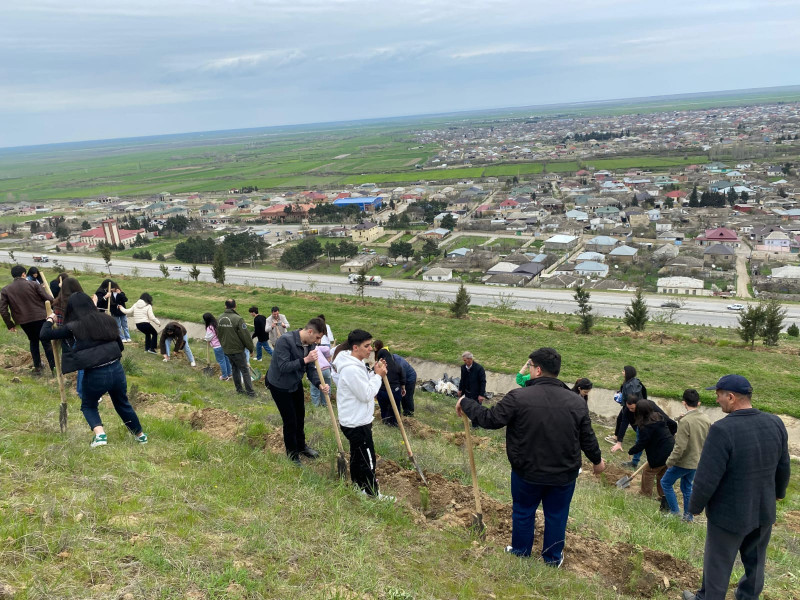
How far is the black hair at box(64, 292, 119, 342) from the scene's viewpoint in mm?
4527

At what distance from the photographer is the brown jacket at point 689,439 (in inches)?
192

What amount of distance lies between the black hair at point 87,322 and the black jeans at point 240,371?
11.7 ft

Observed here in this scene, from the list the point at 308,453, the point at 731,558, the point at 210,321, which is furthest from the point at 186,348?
the point at 731,558

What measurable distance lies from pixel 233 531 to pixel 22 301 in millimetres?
5401

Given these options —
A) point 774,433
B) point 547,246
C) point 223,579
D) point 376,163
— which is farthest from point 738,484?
point 376,163

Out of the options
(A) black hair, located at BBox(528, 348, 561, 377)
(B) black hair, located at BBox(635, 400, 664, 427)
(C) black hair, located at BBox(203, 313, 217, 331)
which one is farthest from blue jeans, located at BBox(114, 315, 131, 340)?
(B) black hair, located at BBox(635, 400, 664, 427)

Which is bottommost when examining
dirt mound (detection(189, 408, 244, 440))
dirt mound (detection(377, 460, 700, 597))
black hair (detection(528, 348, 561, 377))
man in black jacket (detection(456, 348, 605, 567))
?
dirt mound (detection(377, 460, 700, 597))

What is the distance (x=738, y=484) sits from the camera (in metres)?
3.12

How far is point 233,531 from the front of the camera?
348 cm

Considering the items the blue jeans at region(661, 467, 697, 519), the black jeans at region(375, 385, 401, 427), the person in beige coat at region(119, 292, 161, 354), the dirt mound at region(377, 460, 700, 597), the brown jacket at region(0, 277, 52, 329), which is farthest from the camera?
the person in beige coat at region(119, 292, 161, 354)

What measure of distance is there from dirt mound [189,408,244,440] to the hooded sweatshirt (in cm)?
212

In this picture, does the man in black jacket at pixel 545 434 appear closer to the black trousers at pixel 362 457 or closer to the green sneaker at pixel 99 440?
the black trousers at pixel 362 457

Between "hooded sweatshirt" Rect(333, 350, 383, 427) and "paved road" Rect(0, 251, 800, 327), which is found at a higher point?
"hooded sweatshirt" Rect(333, 350, 383, 427)

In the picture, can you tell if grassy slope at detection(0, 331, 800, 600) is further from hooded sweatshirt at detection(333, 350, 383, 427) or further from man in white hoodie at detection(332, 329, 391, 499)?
hooded sweatshirt at detection(333, 350, 383, 427)
